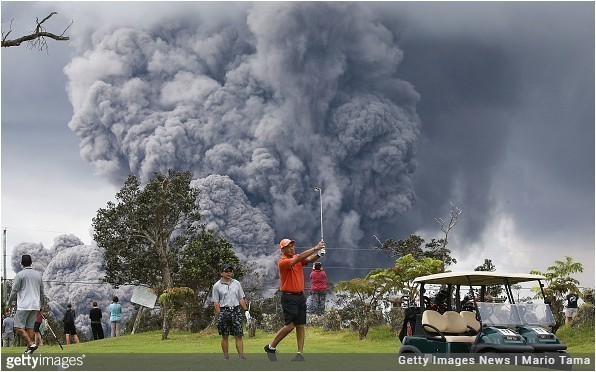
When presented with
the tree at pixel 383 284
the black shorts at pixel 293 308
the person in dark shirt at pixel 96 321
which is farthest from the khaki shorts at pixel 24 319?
the person in dark shirt at pixel 96 321

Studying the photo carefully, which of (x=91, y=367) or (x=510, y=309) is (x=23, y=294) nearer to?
(x=91, y=367)

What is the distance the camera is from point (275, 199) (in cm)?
13162

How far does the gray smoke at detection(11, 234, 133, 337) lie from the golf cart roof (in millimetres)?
107719

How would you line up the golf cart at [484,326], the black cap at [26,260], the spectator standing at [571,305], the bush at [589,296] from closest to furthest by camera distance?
the golf cart at [484,326]
the black cap at [26,260]
the spectator standing at [571,305]
the bush at [589,296]

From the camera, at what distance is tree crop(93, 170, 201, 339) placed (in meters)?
50.8

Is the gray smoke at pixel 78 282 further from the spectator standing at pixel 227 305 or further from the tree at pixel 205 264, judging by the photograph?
the spectator standing at pixel 227 305

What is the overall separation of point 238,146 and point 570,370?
119799mm

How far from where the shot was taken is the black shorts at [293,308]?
13.1 m

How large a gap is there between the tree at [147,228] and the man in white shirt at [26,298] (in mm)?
34746

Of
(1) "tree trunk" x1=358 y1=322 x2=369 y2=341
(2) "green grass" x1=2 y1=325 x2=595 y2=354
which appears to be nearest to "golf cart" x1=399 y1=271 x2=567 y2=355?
(2) "green grass" x1=2 y1=325 x2=595 y2=354

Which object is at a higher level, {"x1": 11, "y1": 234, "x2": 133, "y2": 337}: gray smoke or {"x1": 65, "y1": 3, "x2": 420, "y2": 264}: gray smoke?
{"x1": 65, "y1": 3, "x2": 420, "y2": 264}: gray smoke

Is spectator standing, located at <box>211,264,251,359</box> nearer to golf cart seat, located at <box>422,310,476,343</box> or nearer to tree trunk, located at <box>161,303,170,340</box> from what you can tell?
golf cart seat, located at <box>422,310,476,343</box>

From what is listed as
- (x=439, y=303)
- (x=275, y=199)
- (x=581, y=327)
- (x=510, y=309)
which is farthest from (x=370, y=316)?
(x=275, y=199)

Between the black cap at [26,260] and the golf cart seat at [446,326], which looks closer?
the golf cart seat at [446,326]
